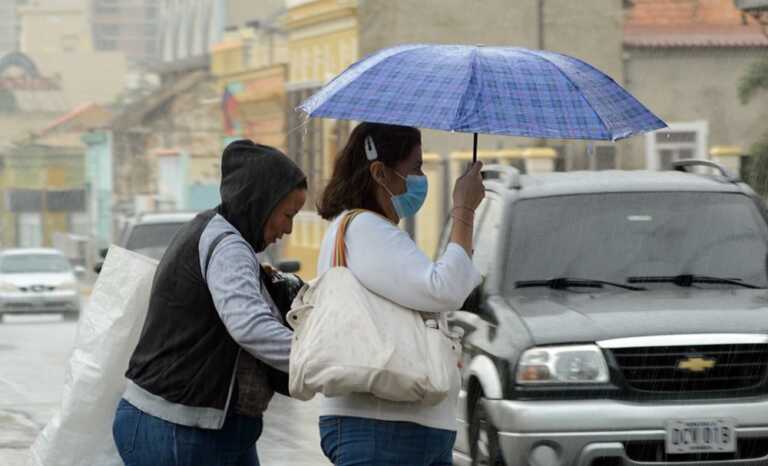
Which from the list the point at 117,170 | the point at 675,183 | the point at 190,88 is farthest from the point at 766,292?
the point at 117,170

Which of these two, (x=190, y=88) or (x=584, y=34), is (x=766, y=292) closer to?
(x=584, y=34)

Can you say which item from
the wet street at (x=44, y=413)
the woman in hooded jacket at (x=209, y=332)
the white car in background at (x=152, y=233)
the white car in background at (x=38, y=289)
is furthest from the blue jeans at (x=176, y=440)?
the white car in background at (x=38, y=289)

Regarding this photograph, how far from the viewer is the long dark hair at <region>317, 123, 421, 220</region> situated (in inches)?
178

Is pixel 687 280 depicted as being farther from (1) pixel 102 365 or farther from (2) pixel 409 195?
(1) pixel 102 365

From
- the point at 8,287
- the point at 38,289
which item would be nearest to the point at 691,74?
the point at 38,289

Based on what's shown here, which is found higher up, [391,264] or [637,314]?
[391,264]

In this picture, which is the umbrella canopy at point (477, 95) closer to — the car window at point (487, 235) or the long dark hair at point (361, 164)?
the long dark hair at point (361, 164)

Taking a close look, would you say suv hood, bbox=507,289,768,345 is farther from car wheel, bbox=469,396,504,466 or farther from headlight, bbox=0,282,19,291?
headlight, bbox=0,282,19,291

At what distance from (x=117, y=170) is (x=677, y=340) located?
72582 millimetres

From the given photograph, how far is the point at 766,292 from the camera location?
27.9 ft

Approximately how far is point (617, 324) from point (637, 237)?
38.3 inches

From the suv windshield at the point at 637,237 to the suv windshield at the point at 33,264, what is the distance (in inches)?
1200

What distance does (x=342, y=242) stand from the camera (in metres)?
4.40

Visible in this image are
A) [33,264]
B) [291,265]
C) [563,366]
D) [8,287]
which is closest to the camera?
[563,366]
